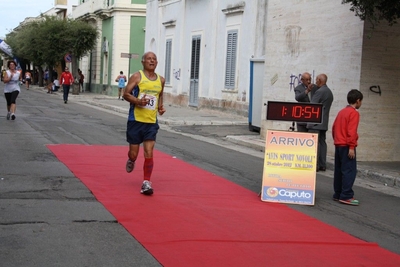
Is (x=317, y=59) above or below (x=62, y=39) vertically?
below

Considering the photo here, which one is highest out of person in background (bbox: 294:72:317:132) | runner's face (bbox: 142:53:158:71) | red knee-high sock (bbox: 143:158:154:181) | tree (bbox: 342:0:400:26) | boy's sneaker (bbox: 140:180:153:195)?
tree (bbox: 342:0:400:26)

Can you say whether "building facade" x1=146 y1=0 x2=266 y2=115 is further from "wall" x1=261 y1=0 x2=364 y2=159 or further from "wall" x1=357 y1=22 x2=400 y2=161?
"wall" x1=357 y1=22 x2=400 y2=161

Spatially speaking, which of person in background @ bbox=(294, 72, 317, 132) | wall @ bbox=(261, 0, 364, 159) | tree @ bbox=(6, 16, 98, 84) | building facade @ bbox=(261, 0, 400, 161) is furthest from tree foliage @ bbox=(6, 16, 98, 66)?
person in background @ bbox=(294, 72, 317, 132)

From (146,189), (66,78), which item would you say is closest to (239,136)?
(146,189)

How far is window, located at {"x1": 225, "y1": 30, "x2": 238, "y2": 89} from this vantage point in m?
27.9

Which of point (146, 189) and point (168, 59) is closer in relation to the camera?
point (146, 189)

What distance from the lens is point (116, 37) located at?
154 ft

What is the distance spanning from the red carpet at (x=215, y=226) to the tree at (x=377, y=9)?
14.3 ft

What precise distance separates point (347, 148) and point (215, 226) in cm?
317

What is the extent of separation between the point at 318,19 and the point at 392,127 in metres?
3.09

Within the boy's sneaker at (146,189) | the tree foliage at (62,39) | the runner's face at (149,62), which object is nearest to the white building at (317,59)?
the runner's face at (149,62)

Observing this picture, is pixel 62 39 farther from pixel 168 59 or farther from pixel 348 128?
pixel 348 128

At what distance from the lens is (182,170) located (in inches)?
480

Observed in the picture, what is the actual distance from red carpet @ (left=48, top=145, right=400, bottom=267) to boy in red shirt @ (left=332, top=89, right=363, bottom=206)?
111cm
